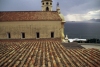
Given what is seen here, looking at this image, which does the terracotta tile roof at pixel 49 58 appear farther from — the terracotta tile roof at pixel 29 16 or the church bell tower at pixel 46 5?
the church bell tower at pixel 46 5

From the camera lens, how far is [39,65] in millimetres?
4594

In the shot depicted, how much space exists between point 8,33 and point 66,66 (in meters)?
20.1

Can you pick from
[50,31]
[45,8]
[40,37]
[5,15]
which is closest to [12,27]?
[5,15]

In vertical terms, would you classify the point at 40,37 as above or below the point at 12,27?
below

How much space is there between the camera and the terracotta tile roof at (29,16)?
22.1 metres

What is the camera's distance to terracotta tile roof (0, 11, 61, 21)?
2208 centimetres

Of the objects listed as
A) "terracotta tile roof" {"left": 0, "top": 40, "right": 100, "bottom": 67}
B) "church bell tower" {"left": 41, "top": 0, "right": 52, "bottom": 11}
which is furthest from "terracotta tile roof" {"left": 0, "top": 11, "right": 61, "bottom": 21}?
"terracotta tile roof" {"left": 0, "top": 40, "right": 100, "bottom": 67}

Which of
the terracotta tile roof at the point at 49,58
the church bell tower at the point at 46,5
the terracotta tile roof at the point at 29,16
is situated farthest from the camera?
the church bell tower at the point at 46,5

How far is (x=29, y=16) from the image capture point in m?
22.8

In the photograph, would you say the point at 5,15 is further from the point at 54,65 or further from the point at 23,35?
the point at 54,65

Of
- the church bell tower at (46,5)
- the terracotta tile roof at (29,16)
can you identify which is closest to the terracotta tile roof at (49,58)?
the terracotta tile roof at (29,16)

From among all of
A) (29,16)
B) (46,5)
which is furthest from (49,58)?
(46,5)

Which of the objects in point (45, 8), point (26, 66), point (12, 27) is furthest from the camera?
point (45, 8)

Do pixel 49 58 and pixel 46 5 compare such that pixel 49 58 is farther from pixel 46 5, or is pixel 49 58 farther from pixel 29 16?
pixel 46 5
